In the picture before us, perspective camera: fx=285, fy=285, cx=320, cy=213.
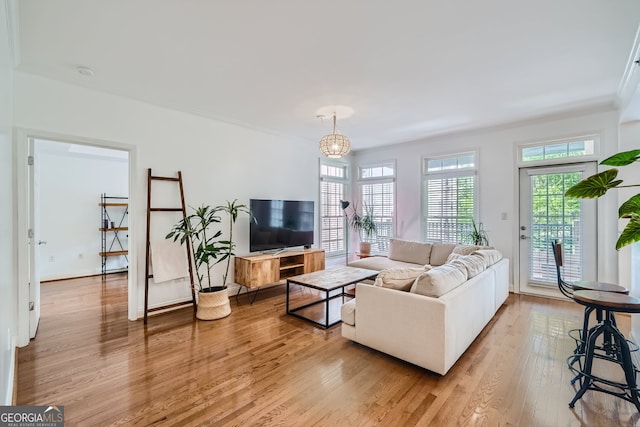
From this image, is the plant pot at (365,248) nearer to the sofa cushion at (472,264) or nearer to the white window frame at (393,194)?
the white window frame at (393,194)

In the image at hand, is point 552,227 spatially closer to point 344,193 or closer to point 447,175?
point 447,175

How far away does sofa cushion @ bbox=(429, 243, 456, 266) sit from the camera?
4629 millimetres

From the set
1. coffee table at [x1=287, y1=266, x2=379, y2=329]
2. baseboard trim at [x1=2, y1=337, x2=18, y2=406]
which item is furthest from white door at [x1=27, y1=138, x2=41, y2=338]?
coffee table at [x1=287, y1=266, x2=379, y2=329]

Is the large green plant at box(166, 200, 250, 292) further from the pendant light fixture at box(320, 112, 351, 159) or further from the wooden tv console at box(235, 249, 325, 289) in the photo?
the pendant light fixture at box(320, 112, 351, 159)

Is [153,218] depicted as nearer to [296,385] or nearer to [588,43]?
[296,385]

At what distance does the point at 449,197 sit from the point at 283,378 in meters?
4.39

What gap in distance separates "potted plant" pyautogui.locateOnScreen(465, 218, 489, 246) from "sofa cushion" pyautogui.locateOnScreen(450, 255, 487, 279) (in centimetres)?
162

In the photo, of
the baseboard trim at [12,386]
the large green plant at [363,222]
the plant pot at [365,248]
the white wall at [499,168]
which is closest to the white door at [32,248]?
the baseboard trim at [12,386]

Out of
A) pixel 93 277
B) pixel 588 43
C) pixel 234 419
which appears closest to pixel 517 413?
pixel 234 419

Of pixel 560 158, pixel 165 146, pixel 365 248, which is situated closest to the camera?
pixel 165 146

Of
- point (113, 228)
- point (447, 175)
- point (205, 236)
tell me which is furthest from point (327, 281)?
point (113, 228)

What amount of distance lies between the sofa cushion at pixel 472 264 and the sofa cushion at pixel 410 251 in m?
1.49

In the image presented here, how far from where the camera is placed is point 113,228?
6.14 m

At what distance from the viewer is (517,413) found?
1.88 m
